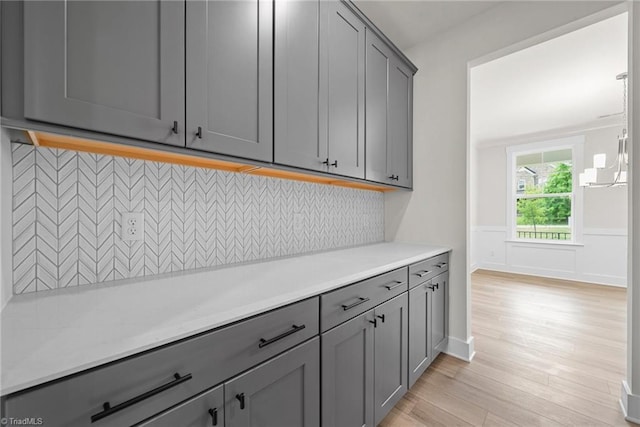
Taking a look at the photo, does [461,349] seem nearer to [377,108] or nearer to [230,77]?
[377,108]

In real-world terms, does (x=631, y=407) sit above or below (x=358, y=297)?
below

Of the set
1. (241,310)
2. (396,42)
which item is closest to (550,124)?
(396,42)

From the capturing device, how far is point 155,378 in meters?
0.62

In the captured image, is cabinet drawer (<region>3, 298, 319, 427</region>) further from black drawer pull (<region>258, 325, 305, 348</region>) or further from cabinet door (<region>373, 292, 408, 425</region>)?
cabinet door (<region>373, 292, 408, 425</region>)

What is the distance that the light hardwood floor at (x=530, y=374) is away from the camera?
5.21 ft

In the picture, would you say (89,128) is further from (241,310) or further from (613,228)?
(613,228)

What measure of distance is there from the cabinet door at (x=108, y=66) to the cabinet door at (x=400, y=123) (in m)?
1.61

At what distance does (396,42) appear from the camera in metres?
2.49

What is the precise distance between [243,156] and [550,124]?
563cm

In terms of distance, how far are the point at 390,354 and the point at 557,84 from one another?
3801 mm

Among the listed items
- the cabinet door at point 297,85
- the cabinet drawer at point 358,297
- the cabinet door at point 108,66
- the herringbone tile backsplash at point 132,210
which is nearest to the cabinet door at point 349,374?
the cabinet drawer at point 358,297

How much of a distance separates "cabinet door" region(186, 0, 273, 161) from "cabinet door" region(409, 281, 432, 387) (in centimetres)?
131

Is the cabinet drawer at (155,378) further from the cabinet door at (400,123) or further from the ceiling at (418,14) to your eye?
the ceiling at (418,14)

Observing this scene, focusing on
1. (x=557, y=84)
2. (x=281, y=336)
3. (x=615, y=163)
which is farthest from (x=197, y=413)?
(x=615, y=163)
